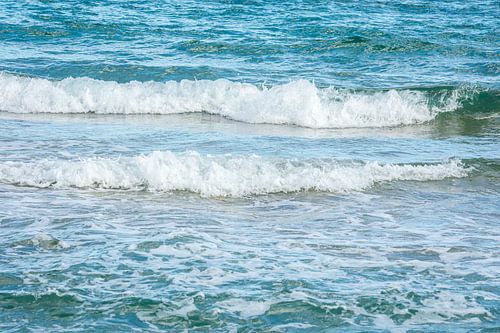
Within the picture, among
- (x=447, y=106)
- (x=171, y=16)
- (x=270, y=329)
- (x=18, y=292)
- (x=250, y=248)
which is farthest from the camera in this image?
(x=171, y=16)

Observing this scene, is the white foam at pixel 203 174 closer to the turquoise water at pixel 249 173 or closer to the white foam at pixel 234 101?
the turquoise water at pixel 249 173

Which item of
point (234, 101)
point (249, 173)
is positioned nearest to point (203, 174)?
point (249, 173)

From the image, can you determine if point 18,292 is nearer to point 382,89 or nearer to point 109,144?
point 109,144

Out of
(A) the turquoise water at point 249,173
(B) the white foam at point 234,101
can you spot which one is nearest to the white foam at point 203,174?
(A) the turquoise water at point 249,173

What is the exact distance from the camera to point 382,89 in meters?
15.1

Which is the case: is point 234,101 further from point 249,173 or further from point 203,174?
point 203,174

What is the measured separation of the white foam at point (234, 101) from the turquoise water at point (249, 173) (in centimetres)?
4

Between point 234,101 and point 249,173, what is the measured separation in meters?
5.20

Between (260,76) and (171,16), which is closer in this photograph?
(260,76)

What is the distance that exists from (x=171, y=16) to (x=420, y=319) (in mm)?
17105

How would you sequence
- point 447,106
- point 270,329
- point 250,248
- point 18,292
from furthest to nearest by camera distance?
1. point 447,106
2. point 250,248
3. point 18,292
4. point 270,329

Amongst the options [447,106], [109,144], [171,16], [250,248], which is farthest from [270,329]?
[171,16]

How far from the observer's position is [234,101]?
1441cm

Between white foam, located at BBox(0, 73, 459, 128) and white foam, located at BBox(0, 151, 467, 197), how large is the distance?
4.00 meters
